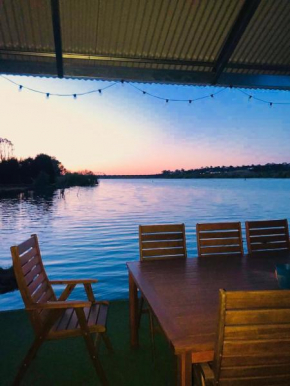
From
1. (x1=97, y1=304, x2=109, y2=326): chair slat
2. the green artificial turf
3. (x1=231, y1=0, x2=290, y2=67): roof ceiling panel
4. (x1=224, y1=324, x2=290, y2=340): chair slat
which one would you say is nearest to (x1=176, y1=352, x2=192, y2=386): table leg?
(x1=224, y1=324, x2=290, y2=340): chair slat

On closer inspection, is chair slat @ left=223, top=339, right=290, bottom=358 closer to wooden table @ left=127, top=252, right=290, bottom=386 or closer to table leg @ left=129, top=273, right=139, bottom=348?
wooden table @ left=127, top=252, right=290, bottom=386

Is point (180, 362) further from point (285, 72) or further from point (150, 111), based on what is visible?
point (150, 111)

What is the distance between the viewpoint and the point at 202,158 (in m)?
26.6

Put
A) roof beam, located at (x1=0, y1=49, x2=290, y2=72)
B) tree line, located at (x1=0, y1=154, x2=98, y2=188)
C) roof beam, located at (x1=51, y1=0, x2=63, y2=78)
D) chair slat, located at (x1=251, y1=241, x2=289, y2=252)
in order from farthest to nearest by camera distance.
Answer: tree line, located at (x1=0, y1=154, x2=98, y2=188) < roof beam, located at (x1=0, y1=49, x2=290, y2=72) < chair slat, located at (x1=251, y1=241, x2=289, y2=252) < roof beam, located at (x1=51, y1=0, x2=63, y2=78)

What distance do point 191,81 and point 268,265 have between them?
2336 mm

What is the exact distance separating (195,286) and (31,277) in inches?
43.7

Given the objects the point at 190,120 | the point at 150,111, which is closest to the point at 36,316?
the point at 150,111

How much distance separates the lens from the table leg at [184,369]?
1.24 metres

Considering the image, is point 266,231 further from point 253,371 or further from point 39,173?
point 39,173

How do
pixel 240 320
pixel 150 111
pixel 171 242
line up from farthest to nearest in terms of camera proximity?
pixel 150 111, pixel 171 242, pixel 240 320

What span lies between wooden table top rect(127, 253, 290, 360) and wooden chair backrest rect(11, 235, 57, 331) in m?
0.66

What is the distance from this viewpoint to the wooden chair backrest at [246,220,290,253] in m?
3.11

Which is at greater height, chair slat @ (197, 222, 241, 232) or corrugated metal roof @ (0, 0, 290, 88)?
corrugated metal roof @ (0, 0, 290, 88)

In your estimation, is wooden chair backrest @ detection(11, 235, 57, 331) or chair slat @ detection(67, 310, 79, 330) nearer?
wooden chair backrest @ detection(11, 235, 57, 331)
